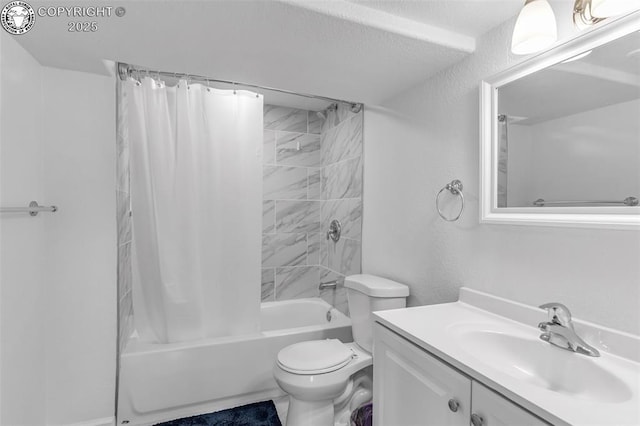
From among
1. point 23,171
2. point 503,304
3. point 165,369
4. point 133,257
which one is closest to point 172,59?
point 23,171

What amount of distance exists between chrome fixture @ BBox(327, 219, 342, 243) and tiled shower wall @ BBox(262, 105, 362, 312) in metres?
0.04

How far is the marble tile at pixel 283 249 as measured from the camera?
2.88 m

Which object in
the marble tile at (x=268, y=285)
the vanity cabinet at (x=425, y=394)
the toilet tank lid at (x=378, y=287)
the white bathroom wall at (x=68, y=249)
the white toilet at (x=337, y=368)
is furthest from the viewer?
A: the marble tile at (x=268, y=285)

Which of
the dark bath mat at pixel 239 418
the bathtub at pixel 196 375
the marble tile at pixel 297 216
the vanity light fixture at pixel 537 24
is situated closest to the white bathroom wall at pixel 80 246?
the bathtub at pixel 196 375

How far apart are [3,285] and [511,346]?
193 cm

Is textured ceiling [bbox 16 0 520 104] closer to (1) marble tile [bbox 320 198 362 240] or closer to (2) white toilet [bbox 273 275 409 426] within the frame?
(1) marble tile [bbox 320 198 362 240]

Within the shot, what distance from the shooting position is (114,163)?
67.3 inches

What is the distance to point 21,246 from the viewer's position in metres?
1.35

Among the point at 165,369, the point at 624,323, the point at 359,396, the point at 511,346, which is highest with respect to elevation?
the point at 624,323

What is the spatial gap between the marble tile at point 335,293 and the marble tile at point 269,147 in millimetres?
1157

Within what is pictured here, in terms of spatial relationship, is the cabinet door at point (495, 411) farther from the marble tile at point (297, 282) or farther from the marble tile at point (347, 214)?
the marble tile at point (297, 282)

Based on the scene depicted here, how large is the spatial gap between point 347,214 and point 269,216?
2.54 ft

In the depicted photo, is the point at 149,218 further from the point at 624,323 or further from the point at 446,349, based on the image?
the point at 624,323

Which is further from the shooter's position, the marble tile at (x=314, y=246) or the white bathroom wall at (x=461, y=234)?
the marble tile at (x=314, y=246)
